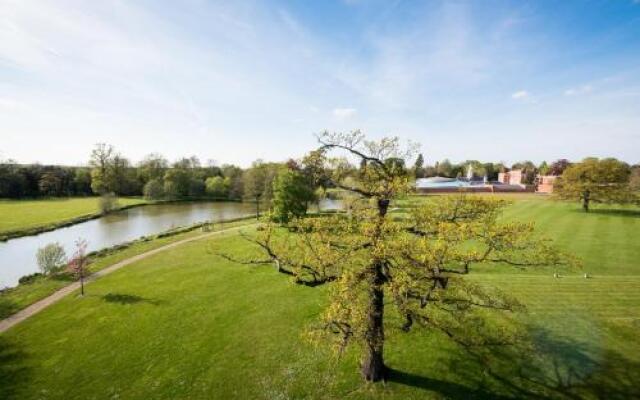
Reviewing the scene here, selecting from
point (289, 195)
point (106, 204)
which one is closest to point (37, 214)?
point (106, 204)

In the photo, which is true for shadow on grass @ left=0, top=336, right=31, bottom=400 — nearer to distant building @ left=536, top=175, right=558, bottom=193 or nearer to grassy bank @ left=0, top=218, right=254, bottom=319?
grassy bank @ left=0, top=218, right=254, bottom=319

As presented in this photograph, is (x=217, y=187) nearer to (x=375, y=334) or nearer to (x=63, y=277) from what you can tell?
(x=63, y=277)

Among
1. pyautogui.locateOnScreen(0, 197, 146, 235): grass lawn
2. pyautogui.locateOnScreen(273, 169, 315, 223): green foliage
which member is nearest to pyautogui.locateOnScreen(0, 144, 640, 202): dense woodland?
pyautogui.locateOnScreen(0, 197, 146, 235): grass lawn

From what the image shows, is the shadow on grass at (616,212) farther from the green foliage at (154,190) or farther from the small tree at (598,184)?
the green foliage at (154,190)

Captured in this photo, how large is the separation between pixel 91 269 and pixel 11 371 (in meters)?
14.2

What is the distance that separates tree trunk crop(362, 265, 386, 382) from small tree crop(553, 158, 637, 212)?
47153 millimetres

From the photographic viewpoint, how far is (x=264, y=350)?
47.2 ft

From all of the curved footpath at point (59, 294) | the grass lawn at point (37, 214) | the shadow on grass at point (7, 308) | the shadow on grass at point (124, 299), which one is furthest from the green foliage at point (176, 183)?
the shadow on grass at point (124, 299)

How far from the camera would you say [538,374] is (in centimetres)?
1171

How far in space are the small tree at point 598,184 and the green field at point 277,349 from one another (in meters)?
27.0

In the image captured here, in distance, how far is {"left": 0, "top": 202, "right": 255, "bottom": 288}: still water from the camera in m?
31.0

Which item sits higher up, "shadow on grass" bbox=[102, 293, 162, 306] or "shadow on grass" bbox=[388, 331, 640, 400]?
"shadow on grass" bbox=[388, 331, 640, 400]

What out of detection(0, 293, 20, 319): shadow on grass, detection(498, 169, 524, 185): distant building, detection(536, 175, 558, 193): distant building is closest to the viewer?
detection(0, 293, 20, 319): shadow on grass

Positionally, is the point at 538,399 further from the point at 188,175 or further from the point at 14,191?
the point at 14,191
